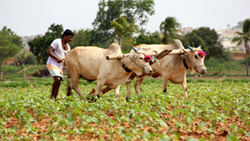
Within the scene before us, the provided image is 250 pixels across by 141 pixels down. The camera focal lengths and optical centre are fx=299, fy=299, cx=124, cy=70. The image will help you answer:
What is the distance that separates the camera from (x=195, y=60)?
733cm

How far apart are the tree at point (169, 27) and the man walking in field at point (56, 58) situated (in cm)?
2301

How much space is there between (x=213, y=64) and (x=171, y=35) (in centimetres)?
993

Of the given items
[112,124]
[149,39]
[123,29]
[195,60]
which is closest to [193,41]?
[149,39]

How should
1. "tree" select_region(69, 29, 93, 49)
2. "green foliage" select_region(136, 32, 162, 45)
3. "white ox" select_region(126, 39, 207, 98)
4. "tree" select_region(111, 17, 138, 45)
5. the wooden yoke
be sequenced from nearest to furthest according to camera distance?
1. the wooden yoke
2. "white ox" select_region(126, 39, 207, 98)
3. "tree" select_region(111, 17, 138, 45)
4. "green foliage" select_region(136, 32, 162, 45)
5. "tree" select_region(69, 29, 93, 49)

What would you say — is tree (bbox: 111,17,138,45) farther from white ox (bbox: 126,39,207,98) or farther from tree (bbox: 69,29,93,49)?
white ox (bbox: 126,39,207,98)

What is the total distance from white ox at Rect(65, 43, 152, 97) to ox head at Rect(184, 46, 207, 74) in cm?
195

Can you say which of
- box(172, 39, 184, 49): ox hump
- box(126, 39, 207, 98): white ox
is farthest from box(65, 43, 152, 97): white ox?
box(172, 39, 184, 49): ox hump

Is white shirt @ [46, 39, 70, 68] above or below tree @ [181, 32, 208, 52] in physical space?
below

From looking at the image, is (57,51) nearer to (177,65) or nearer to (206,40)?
(177,65)

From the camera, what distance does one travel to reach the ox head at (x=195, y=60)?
7.22 m

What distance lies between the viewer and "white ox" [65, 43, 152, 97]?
5871mm

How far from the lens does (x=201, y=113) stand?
5.09m

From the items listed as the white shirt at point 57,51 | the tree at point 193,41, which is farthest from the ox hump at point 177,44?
the tree at point 193,41

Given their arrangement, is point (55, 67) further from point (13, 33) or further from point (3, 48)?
point (13, 33)
